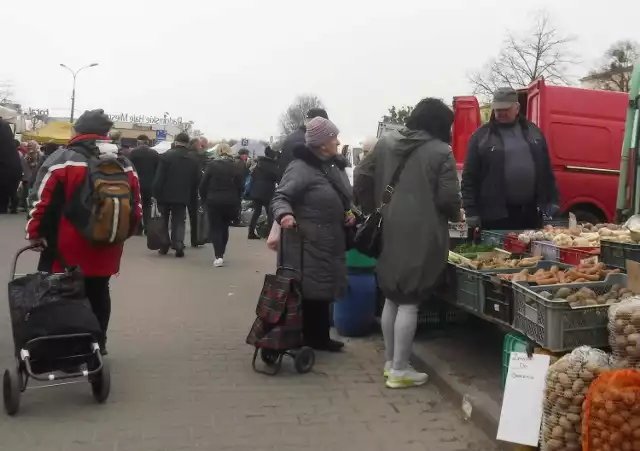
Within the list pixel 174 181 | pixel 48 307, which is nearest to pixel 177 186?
pixel 174 181

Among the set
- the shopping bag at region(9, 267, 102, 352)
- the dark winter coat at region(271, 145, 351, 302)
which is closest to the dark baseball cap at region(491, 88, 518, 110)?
the dark winter coat at region(271, 145, 351, 302)

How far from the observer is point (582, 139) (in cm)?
1042

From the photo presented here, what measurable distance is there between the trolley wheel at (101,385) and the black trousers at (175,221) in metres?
7.12

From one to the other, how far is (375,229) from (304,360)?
120 cm

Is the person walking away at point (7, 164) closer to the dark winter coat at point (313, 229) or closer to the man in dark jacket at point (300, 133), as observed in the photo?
the dark winter coat at point (313, 229)

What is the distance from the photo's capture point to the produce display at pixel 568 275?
14.0 feet

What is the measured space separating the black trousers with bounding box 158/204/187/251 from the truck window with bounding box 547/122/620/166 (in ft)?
18.7

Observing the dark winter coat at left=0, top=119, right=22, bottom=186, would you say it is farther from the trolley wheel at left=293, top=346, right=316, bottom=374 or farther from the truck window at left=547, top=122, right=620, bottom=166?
the truck window at left=547, top=122, right=620, bottom=166

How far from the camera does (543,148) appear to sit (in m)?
6.36

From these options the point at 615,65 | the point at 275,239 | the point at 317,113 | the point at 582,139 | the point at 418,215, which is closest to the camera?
the point at 418,215

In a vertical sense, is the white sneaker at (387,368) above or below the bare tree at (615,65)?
below

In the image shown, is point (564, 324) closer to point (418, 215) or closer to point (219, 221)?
point (418, 215)

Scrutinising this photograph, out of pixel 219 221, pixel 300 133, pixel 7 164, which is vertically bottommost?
pixel 219 221

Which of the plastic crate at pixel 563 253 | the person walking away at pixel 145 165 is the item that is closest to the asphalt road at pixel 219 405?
the plastic crate at pixel 563 253
